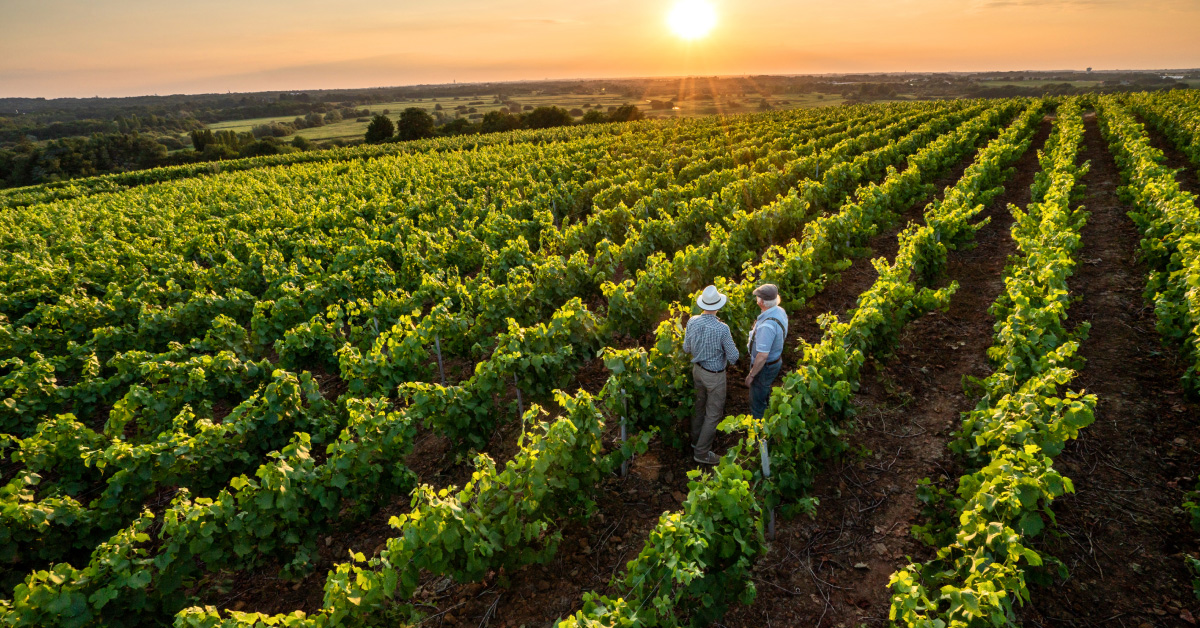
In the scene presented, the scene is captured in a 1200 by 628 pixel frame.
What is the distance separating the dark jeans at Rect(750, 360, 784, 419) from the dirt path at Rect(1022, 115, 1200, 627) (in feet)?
9.52

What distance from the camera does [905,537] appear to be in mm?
5227

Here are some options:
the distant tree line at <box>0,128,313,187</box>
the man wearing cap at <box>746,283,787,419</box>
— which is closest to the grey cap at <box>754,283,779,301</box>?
the man wearing cap at <box>746,283,787,419</box>

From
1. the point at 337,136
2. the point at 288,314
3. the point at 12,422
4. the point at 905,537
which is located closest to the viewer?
the point at 905,537

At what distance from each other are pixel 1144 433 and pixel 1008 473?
3958 mm

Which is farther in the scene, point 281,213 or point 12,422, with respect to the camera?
point 281,213

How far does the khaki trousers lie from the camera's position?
5944 mm

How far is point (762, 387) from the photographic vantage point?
6297 mm

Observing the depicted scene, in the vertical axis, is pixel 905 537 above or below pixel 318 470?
below

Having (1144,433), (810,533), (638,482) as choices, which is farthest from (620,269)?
(1144,433)

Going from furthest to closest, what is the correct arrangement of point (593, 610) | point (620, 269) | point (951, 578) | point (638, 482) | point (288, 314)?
point (620, 269)
point (288, 314)
point (638, 482)
point (951, 578)
point (593, 610)

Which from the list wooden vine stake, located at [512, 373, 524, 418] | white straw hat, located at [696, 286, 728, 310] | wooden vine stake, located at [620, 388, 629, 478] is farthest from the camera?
wooden vine stake, located at [512, 373, 524, 418]

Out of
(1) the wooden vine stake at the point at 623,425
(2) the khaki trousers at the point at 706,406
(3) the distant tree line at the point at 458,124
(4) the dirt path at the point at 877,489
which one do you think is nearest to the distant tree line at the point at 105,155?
(3) the distant tree line at the point at 458,124

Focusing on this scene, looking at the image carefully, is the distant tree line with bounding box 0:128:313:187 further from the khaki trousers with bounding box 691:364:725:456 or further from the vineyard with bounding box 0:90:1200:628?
the khaki trousers with bounding box 691:364:725:456

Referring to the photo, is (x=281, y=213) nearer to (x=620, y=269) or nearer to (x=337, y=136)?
(x=620, y=269)
